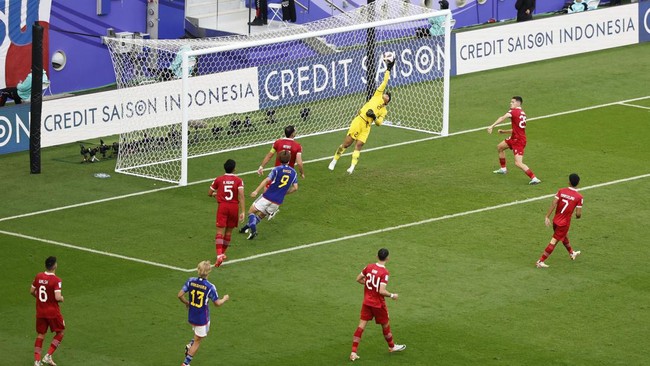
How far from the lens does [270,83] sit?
35375 mm

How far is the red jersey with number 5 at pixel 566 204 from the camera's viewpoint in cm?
2412

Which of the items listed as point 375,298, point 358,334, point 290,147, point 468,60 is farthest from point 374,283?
point 468,60

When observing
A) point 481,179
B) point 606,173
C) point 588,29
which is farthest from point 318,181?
point 588,29

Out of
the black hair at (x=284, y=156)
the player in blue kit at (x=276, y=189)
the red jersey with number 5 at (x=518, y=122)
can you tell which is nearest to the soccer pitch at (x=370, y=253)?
the player in blue kit at (x=276, y=189)

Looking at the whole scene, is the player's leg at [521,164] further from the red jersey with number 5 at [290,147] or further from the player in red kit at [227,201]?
the player in red kit at [227,201]

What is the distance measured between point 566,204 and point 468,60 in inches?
669

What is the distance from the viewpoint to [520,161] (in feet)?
98.2

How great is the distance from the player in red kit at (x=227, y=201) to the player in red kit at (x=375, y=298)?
470cm

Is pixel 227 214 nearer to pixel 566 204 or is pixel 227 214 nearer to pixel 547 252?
pixel 547 252

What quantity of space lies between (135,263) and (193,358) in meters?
4.82

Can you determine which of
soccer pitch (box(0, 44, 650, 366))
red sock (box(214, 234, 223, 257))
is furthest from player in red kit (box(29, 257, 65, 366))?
red sock (box(214, 234, 223, 257))

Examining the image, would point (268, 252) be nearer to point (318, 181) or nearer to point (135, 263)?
point (135, 263)

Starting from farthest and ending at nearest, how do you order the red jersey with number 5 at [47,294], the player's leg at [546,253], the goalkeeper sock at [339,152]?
the goalkeeper sock at [339,152]
the player's leg at [546,253]
the red jersey with number 5 at [47,294]

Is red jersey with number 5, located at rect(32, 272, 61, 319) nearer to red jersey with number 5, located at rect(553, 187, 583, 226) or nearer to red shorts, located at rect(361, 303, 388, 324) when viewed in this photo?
red shorts, located at rect(361, 303, 388, 324)
